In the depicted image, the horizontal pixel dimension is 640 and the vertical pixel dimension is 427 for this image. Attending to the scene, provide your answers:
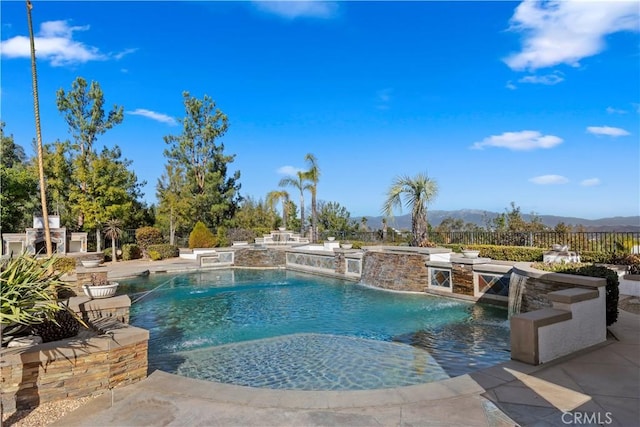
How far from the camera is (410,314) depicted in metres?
9.34

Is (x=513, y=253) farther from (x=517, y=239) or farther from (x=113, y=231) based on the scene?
(x=113, y=231)

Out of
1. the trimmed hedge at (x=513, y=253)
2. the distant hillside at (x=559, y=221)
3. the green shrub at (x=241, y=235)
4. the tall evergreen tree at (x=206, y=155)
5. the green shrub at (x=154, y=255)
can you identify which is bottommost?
the green shrub at (x=154, y=255)

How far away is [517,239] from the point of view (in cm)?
1697

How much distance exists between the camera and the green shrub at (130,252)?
23469 millimetres

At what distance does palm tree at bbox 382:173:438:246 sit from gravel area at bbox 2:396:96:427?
1249 centimetres

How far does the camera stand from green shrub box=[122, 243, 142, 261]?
23469mm

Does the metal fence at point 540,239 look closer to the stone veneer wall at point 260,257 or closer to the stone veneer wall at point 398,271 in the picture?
the stone veneer wall at point 398,271

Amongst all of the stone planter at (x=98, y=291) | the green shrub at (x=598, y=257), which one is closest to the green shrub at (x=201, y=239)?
the stone planter at (x=98, y=291)

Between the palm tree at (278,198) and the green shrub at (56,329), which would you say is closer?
Answer: the green shrub at (56,329)

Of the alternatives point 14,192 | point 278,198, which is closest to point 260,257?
point 278,198

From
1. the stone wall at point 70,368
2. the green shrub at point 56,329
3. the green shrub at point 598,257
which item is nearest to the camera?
the stone wall at point 70,368

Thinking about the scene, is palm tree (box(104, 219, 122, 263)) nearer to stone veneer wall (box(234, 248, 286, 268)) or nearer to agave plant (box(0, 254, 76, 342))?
stone veneer wall (box(234, 248, 286, 268))

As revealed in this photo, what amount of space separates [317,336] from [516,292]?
4662 mm

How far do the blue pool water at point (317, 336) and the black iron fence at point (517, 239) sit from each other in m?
6.64
